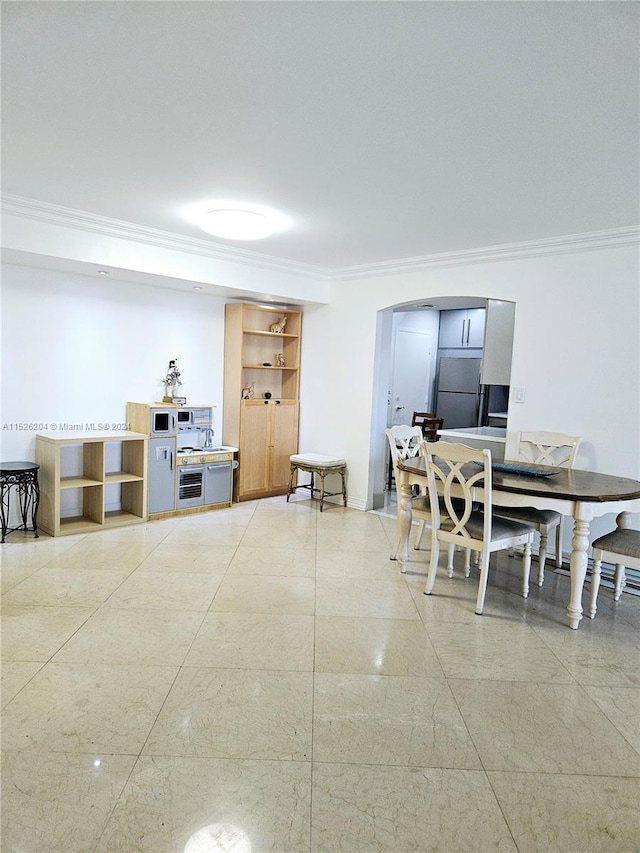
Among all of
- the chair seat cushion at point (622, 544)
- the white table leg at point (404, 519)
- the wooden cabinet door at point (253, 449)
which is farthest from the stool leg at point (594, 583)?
the wooden cabinet door at point (253, 449)

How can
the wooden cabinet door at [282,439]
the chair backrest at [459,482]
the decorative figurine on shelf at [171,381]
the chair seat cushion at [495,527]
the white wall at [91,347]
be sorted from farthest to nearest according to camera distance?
the wooden cabinet door at [282,439] < the decorative figurine on shelf at [171,381] < the white wall at [91,347] < the chair seat cushion at [495,527] < the chair backrest at [459,482]

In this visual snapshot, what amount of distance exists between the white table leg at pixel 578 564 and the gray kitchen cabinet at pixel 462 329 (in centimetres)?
477

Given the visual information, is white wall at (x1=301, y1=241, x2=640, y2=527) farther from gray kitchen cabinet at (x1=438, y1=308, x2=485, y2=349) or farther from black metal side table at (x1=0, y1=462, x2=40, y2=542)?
black metal side table at (x1=0, y1=462, x2=40, y2=542)

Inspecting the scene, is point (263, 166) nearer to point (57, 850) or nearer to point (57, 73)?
point (57, 73)

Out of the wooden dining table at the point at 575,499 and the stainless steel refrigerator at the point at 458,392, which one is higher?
the stainless steel refrigerator at the point at 458,392

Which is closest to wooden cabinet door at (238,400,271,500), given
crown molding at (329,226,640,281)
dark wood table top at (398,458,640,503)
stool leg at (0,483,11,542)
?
crown molding at (329,226,640,281)

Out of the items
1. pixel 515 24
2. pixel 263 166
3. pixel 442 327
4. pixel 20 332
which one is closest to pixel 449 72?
pixel 515 24

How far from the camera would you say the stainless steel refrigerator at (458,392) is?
7.67 m

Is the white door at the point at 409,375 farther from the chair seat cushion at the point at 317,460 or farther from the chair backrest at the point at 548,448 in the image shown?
the chair backrest at the point at 548,448

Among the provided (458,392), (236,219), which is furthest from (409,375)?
(236,219)

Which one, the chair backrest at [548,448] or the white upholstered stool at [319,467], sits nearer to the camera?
the chair backrest at [548,448]

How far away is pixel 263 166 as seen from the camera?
3.06 meters

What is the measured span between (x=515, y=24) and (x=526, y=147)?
100 centimetres

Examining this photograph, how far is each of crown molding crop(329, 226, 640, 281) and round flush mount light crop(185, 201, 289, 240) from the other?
4.96ft
